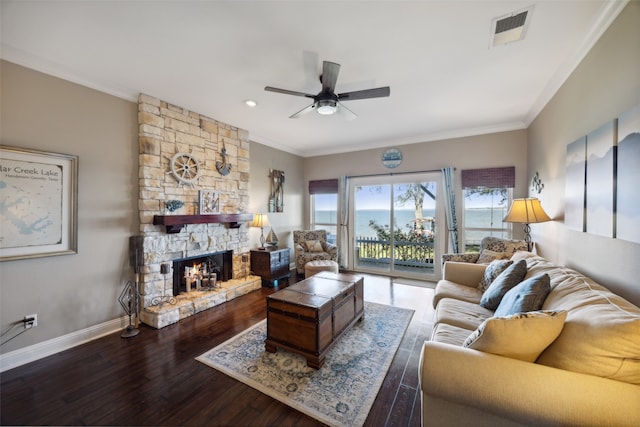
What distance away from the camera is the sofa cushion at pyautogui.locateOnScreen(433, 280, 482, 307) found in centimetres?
259

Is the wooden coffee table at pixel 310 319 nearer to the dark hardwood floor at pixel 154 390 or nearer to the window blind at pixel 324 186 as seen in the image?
the dark hardwood floor at pixel 154 390

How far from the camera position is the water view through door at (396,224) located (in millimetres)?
5090

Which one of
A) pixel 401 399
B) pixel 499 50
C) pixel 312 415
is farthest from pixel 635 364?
pixel 499 50

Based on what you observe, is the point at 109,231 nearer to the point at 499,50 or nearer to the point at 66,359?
the point at 66,359

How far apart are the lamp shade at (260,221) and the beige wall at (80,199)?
1917 mm

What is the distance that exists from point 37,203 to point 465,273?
15.4 feet

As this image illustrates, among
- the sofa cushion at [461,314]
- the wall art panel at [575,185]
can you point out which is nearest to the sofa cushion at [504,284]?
the sofa cushion at [461,314]

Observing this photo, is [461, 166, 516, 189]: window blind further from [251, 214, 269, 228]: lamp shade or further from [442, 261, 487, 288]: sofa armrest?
[251, 214, 269, 228]: lamp shade

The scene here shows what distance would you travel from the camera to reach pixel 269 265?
4.52 m

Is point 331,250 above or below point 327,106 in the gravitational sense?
below

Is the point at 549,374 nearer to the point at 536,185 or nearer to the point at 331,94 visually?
the point at 331,94

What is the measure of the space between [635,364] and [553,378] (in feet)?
1.04

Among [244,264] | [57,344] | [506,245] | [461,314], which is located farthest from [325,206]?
[57,344]

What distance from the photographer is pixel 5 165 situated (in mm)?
2266
